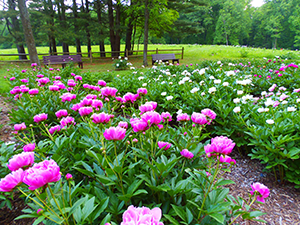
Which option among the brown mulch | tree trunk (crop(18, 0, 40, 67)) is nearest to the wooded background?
tree trunk (crop(18, 0, 40, 67))

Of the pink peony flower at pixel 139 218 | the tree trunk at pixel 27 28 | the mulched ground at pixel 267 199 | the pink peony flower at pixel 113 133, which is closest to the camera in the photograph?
the pink peony flower at pixel 139 218

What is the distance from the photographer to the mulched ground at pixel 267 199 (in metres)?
1.88

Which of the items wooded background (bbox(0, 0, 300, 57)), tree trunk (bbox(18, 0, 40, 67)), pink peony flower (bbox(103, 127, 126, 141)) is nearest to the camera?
pink peony flower (bbox(103, 127, 126, 141))

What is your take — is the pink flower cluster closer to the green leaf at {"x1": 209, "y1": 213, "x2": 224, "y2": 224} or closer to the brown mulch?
the green leaf at {"x1": 209, "y1": 213, "x2": 224, "y2": 224}

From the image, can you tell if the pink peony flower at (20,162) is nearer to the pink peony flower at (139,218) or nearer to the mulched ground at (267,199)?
the pink peony flower at (139,218)

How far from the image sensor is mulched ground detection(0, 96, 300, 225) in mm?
1877

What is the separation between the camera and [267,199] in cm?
215

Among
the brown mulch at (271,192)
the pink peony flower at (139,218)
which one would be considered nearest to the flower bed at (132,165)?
the pink peony flower at (139,218)

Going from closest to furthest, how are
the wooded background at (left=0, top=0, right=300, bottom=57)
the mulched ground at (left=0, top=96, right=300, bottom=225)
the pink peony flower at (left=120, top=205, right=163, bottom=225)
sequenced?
the pink peony flower at (left=120, top=205, right=163, bottom=225), the mulched ground at (left=0, top=96, right=300, bottom=225), the wooded background at (left=0, top=0, right=300, bottom=57)

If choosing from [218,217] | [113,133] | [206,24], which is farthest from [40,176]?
[206,24]

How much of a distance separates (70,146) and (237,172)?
2.27 m

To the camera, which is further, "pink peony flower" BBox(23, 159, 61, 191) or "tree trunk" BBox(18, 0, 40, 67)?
"tree trunk" BBox(18, 0, 40, 67)

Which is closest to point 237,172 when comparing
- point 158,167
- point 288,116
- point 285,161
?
point 285,161

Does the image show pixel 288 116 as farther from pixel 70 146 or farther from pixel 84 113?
pixel 70 146
